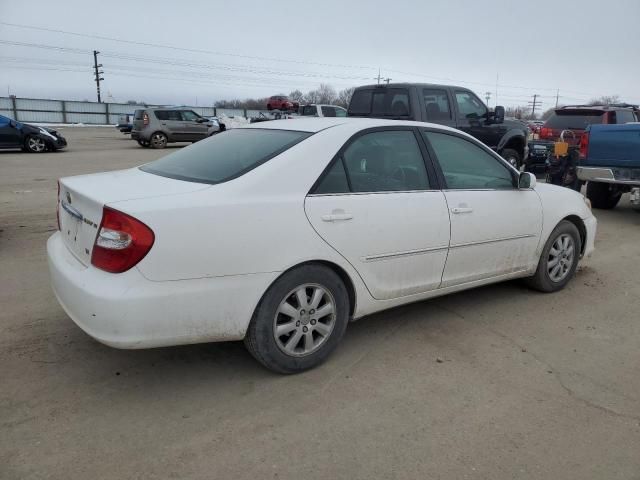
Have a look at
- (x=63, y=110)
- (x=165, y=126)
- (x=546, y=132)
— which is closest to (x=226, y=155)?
(x=546, y=132)

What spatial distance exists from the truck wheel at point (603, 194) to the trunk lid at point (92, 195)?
8376 millimetres

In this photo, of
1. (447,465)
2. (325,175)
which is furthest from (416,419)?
(325,175)

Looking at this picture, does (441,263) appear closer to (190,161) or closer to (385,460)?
(385,460)

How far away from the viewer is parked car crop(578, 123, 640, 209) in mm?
7812

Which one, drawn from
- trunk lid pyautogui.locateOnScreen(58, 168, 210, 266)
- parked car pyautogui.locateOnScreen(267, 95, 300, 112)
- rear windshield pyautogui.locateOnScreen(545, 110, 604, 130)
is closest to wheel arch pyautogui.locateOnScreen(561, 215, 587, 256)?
trunk lid pyautogui.locateOnScreen(58, 168, 210, 266)

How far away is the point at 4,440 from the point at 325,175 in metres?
2.18

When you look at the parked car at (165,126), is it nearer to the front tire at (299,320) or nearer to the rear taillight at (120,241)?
the front tire at (299,320)

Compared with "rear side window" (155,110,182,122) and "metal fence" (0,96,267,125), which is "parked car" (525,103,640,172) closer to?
"rear side window" (155,110,182,122)

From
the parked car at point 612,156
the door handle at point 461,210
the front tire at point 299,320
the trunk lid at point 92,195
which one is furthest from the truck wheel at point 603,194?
the trunk lid at point 92,195

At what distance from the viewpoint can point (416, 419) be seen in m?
2.78

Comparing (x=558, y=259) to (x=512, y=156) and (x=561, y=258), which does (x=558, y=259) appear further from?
(x=512, y=156)

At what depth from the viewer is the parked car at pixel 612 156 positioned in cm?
781

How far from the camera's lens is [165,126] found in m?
19.8

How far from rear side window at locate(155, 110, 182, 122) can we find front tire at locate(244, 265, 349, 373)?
18195 millimetres
